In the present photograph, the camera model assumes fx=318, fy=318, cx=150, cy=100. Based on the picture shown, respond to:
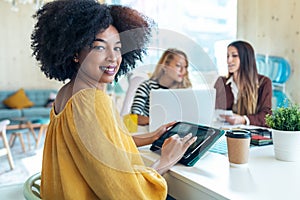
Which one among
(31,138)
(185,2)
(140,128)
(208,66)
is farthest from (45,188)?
(31,138)

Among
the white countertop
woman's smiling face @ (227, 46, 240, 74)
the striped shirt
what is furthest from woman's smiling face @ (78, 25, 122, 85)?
woman's smiling face @ (227, 46, 240, 74)

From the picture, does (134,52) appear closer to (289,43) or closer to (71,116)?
(71,116)

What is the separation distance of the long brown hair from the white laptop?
74 centimetres

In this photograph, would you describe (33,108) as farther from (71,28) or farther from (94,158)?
A: (94,158)

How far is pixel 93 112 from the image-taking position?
0.80m

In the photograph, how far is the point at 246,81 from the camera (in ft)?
7.66

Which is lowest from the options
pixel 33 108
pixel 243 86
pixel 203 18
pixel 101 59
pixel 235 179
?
pixel 33 108

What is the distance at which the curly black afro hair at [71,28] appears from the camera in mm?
926

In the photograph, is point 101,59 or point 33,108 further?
point 33,108

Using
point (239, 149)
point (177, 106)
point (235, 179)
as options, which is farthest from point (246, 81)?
point (235, 179)

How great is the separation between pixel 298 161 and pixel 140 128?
2.84 feet

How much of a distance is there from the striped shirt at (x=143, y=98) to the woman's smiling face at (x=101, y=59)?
1.16m

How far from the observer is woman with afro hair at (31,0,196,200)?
79 cm

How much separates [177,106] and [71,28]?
2.44 feet
